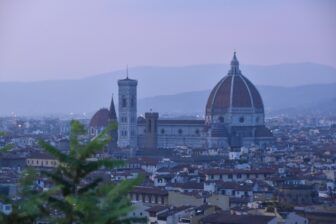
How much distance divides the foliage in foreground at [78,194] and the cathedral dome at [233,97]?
7937cm

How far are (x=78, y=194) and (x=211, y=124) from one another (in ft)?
254

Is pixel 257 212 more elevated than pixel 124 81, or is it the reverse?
pixel 124 81

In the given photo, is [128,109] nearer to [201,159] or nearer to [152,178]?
[201,159]

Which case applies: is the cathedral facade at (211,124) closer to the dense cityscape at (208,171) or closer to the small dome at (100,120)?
the dense cityscape at (208,171)

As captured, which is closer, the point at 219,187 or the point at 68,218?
the point at 68,218

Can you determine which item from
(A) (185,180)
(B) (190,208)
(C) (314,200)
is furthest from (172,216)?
(A) (185,180)

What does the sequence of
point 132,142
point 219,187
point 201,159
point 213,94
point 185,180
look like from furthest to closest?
point 213,94, point 132,142, point 201,159, point 185,180, point 219,187

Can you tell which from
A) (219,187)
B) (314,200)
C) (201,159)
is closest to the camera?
(314,200)

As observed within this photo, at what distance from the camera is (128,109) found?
82000 mm

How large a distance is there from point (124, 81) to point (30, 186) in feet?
242

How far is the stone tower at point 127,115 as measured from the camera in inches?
3216

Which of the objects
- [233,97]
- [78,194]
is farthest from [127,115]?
[78,194]

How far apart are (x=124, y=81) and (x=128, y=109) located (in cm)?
249

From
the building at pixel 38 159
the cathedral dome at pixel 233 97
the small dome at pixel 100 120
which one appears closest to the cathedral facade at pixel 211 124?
the cathedral dome at pixel 233 97
